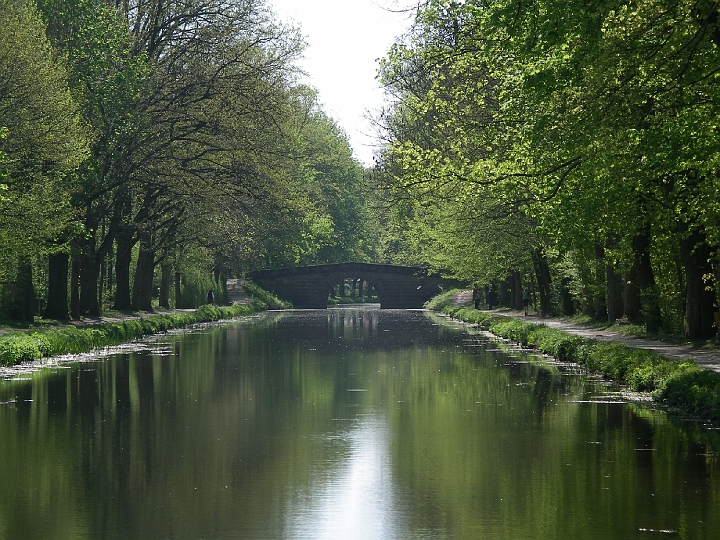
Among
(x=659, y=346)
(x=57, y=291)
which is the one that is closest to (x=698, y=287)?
(x=659, y=346)

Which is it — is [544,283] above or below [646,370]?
above

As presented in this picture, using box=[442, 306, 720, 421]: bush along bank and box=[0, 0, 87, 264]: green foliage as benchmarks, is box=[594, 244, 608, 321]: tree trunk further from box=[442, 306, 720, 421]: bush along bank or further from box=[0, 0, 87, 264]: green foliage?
box=[0, 0, 87, 264]: green foliage

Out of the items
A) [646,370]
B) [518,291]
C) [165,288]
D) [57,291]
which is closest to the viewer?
[646,370]

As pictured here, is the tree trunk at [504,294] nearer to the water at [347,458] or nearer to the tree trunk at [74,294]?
the tree trunk at [74,294]

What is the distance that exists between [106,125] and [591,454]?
94.3 feet

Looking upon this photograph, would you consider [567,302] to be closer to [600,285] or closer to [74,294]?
[600,285]

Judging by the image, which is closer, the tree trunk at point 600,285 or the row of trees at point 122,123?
the row of trees at point 122,123

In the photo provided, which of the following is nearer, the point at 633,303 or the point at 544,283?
the point at 633,303

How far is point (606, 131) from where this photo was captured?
19.6 m

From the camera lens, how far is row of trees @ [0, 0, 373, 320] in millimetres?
32312

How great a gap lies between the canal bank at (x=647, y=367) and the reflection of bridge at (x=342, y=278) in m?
63.7

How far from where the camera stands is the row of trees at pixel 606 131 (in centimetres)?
1775

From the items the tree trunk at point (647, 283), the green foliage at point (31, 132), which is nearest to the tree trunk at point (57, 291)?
the green foliage at point (31, 132)

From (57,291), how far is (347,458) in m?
31.4
